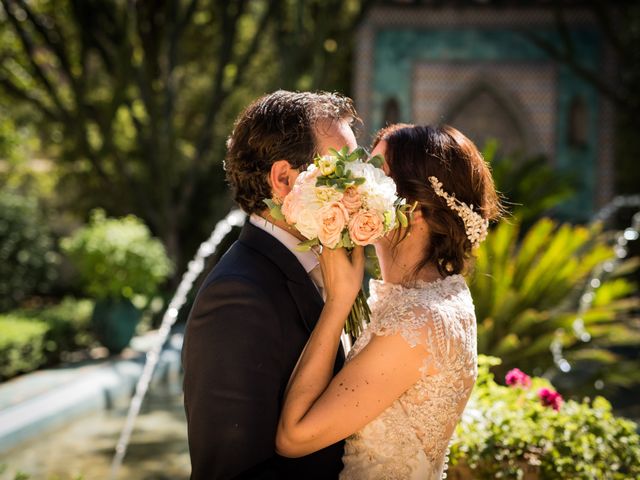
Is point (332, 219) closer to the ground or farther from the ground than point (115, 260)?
farther from the ground

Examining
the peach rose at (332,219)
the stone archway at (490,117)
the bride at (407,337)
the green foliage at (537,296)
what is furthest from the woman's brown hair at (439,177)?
the stone archway at (490,117)

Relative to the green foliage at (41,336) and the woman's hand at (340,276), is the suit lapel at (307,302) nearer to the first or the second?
the woman's hand at (340,276)

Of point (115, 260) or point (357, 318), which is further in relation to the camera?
point (115, 260)

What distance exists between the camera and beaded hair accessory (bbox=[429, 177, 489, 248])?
239 cm

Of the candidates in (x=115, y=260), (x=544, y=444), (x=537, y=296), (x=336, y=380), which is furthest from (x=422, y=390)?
(x=115, y=260)

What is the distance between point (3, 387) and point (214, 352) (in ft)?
17.7

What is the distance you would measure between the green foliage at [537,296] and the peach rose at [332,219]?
4.20m

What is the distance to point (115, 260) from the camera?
8.42 meters

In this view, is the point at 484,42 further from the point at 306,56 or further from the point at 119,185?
the point at 119,185

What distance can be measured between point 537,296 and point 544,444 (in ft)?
12.0

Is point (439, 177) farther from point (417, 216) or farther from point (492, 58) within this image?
point (492, 58)

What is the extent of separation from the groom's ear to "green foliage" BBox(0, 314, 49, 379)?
5438 millimetres

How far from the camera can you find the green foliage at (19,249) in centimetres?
883

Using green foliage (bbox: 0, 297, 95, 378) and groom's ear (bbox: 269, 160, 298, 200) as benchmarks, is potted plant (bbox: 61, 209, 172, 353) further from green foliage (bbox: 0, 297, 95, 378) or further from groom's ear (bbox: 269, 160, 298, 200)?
groom's ear (bbox: 269, 160, 298, 200)
